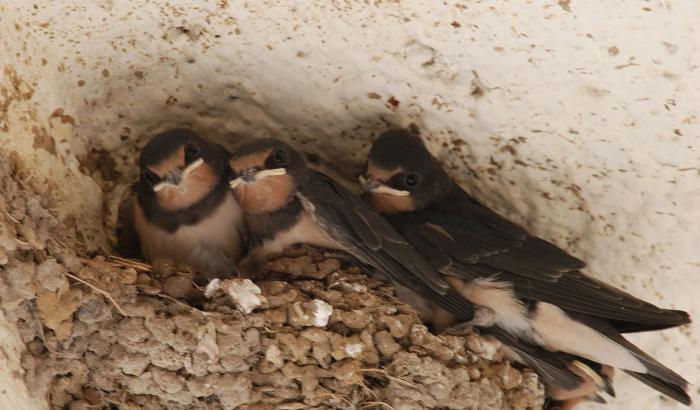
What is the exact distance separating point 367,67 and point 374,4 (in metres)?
0.33

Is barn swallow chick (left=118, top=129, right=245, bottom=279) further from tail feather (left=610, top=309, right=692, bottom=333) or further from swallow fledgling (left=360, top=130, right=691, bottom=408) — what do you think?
tail feather (left=610, top=309, right=692, bottom=333)

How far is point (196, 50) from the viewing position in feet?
11.1

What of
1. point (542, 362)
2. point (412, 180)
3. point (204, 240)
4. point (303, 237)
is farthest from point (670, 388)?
point (204, 240)

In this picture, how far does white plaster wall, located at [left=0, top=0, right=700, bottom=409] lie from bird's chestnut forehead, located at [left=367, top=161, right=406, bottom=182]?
201 millimetres

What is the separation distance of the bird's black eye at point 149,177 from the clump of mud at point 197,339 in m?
0.31

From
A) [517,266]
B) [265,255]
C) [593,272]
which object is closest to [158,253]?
[265,255]

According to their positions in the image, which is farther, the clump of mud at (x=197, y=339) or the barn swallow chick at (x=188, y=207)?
the barn swallow chick at (x=188, y=207)

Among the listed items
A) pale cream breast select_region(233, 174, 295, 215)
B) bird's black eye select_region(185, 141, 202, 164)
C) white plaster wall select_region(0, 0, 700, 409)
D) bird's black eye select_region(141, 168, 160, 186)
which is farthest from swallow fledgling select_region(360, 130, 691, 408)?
bird's black eye select_region(141, 168, 160, 186)

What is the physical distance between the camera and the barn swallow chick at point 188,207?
323 centimetres

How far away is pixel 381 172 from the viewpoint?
3480mm

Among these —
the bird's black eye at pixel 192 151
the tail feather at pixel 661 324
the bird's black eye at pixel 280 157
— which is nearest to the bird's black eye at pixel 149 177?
the bird's black eye at pixel 192 151

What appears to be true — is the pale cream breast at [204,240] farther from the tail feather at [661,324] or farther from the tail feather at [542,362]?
the tail feather at [661,324]

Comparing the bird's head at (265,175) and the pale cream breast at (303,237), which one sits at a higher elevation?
the bird's head at (265,175)

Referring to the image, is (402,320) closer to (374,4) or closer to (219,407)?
(219,407)
